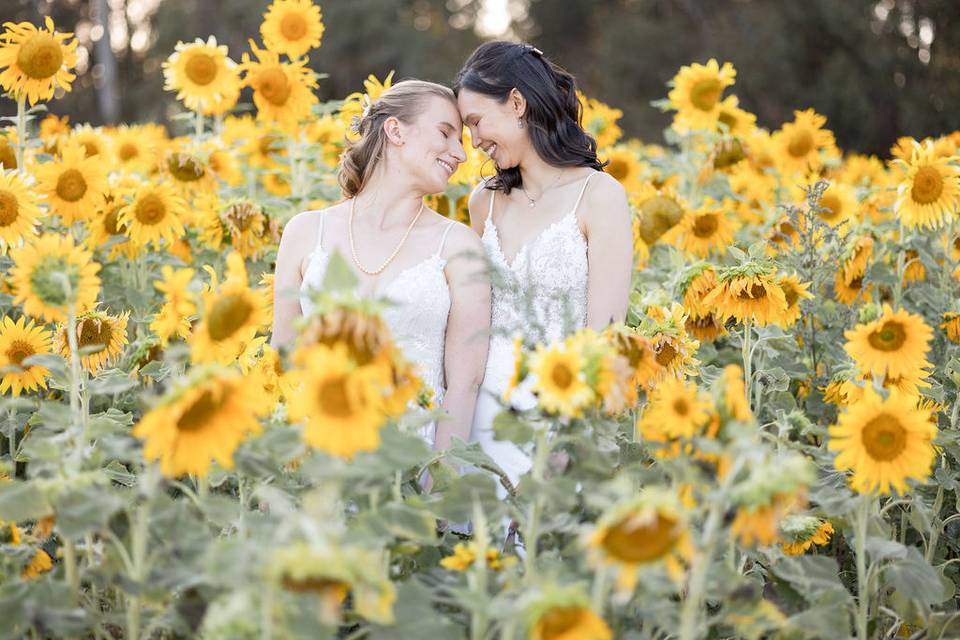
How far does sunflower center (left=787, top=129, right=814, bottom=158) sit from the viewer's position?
5141mm

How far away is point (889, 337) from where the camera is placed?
221cm

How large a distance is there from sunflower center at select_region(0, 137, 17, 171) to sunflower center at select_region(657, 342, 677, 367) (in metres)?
2.51

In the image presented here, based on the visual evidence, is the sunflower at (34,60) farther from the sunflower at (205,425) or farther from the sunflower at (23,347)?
the sunflower at (205,425)

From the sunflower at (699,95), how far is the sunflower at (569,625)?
140 inches

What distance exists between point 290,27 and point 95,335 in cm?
200

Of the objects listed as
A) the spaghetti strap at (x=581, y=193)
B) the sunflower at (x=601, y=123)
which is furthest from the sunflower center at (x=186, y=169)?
the sunflower at (x=601, y=123)

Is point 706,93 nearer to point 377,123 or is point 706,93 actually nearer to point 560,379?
point 377,123

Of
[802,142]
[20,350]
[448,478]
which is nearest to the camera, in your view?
[448,478]

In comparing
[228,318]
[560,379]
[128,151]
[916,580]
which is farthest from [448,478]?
[128,151]

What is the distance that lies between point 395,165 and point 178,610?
1657 mm

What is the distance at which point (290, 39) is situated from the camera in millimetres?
4191

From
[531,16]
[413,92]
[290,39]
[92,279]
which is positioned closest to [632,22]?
[531,16]

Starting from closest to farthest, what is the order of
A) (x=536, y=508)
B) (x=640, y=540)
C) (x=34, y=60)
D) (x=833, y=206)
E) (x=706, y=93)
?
(x=640, y=540), (x=536, y=508), (x=34, y=60), (x=833, y=206), (x=706, y=93)

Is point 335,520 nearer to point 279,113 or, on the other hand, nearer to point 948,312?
point 948,312
